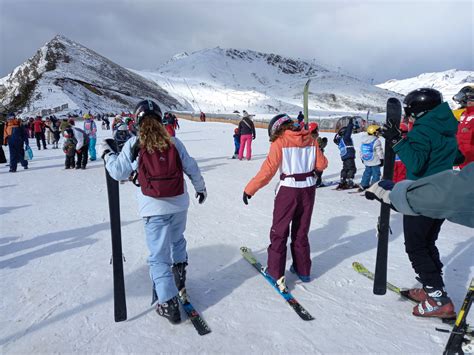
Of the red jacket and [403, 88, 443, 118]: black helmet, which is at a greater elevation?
[403, 88, 443, 118]: black helmet

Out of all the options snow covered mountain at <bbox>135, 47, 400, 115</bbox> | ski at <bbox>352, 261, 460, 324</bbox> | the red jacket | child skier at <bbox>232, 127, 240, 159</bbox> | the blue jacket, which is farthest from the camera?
snow covered mountain at <bbox>135, 47, 400, 115</bbox>

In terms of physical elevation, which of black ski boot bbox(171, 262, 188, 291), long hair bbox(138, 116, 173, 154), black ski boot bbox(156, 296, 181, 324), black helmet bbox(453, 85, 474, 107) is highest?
black helmet bbox(453, 85, 474, 107)

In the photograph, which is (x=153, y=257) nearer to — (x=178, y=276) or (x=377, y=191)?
(x=178, y=276)

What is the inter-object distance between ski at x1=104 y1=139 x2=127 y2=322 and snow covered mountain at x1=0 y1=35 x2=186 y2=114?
5117cm

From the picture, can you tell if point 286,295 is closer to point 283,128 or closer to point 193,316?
point 193,316

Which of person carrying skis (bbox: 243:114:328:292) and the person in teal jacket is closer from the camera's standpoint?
the person in teal jacket

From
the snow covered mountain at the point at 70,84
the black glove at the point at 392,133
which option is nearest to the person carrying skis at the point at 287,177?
the black glove at the point at 392,133

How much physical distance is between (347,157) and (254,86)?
14611 cm

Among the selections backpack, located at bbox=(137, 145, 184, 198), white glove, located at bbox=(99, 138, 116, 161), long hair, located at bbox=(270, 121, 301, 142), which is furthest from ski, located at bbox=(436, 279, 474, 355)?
white glove, located at bbox=(99, 138, 116, 161)

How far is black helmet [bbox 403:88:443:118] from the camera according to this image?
9.29 feet

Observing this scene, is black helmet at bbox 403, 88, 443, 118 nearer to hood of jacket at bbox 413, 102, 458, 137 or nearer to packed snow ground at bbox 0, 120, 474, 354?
hood of jacket at bbox 413, 102, 458, 137

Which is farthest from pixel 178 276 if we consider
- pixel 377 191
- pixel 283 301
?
pixel 377 191

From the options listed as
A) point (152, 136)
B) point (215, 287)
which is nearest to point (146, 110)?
point (152, 136)

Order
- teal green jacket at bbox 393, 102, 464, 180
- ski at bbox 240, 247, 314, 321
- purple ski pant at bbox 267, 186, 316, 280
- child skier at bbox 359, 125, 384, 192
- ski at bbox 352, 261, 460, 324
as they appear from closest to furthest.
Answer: teal green jacket at bbox 393, 102, 464, 180 < ski at bbox 240, 247, 314, 321 < ski at bbox 352, 261, 460, 324 < purple ski pant at bbox 267, 186, 316, 280 < child skier at bbox 359, 125, 384, 192
